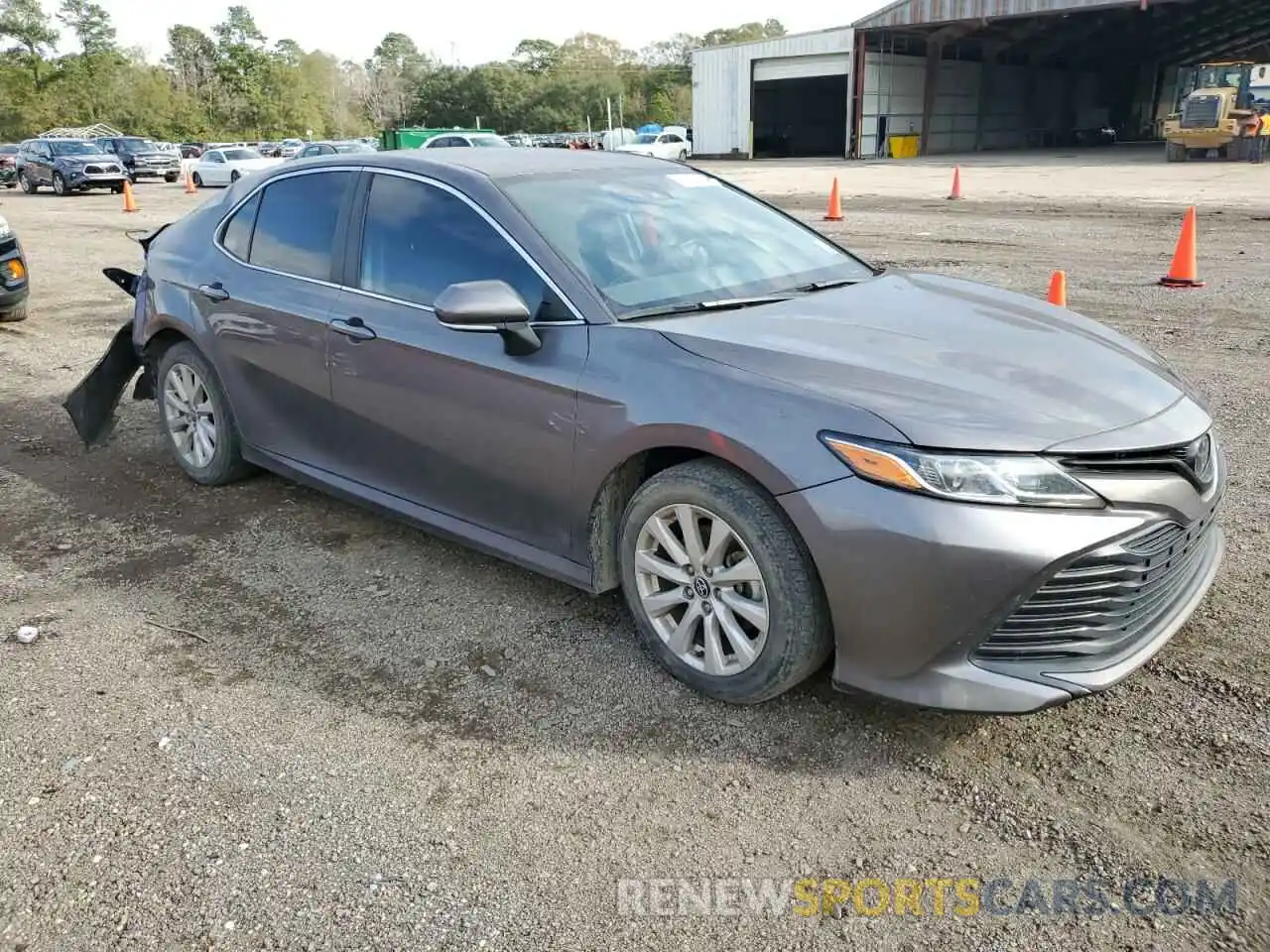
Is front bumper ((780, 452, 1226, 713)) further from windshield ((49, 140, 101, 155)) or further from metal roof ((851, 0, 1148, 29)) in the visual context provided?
metal roof ((851, 0, 1148, 29))

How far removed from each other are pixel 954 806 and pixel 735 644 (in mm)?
759

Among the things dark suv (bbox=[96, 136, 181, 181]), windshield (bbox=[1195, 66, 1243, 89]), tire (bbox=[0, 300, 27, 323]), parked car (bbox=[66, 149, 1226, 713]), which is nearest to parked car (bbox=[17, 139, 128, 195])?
dark suv (bbox=[96, 136, 181, 181])

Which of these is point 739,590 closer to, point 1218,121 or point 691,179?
point 691,179

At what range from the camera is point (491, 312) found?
330 cm

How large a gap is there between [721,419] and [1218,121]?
34.7 metres

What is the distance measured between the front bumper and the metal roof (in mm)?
40818

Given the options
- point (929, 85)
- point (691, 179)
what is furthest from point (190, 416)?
point (929, 85)

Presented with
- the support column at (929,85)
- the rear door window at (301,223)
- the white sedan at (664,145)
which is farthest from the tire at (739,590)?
the support column at (929,85)

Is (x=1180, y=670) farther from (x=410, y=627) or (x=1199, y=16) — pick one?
(x=1199, y=16)

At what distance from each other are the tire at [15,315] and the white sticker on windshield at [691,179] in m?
8.12

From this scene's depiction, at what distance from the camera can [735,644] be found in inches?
122

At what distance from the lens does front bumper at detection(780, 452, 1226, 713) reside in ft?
8.57

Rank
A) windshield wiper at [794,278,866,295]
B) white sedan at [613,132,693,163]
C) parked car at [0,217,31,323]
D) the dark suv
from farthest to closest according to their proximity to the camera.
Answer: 1. white sedan at [613,132,693,163]
2. the dark suv
3. parked car at [0,217,31,323]
4. windshield wiper at [794,278,866,295]

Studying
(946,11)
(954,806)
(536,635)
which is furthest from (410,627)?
(946,11)
